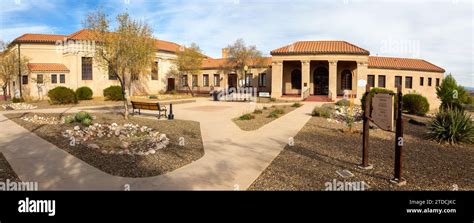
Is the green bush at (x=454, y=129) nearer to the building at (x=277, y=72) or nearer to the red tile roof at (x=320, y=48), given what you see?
the building at (x=277, y=72)

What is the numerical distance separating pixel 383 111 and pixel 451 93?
1404 centimetres

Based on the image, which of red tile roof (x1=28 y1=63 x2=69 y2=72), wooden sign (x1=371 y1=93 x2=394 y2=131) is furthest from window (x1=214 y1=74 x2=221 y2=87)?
wooden sign (x1=371 y1=93 x2=394 y2=131)

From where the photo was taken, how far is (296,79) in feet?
117

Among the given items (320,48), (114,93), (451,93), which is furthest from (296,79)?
(114,93)

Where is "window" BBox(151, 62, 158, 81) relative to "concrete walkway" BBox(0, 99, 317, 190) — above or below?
above

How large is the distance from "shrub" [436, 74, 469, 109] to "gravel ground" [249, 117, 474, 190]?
8619 millimetres

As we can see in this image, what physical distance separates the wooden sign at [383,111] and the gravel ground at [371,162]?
107 cm

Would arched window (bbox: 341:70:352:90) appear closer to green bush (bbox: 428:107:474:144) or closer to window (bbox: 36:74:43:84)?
green bush (bbox: 428:107:474:144)

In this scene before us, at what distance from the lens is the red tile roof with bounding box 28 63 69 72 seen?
29.7 meters

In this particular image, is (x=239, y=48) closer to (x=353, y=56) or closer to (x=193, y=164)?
(x=353, y=56)

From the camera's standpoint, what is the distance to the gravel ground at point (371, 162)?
5.34 meters

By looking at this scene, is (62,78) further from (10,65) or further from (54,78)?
(10,65)

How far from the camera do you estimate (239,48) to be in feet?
121
